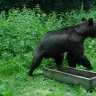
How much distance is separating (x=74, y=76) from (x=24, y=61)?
2702 millimetres

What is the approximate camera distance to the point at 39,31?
1030cm

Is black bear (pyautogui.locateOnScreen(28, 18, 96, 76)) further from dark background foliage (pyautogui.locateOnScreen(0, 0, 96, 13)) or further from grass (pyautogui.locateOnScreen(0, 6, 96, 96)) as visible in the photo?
dark background foliage (pyautogui.locateOnScreen(0, 0, 96, 13))

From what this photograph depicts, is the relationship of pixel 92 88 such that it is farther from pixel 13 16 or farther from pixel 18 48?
pixel 13 16

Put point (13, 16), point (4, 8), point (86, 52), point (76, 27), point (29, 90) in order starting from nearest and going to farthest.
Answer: point (29, 90)
point (76, 27)
point (86, 52)
point (13, 16)
point (4, 8)

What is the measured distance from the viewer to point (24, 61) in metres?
8.98

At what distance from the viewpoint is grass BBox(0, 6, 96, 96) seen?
654cm

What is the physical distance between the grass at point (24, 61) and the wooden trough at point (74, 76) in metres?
0.11

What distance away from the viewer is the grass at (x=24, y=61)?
6.54m

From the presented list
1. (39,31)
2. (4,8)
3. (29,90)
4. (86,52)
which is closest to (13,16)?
(39,31)

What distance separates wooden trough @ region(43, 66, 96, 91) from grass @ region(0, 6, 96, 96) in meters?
0.11

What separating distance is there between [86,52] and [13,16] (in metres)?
3.12

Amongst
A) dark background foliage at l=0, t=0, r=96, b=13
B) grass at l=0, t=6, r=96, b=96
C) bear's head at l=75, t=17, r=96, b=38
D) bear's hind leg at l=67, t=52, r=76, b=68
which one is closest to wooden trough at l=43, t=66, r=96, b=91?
grass at l=0, t=6, r=96, b=96

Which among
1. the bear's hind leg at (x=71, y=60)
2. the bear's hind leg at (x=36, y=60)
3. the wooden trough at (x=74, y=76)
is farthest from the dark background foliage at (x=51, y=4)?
the wooden trough at (x=74, y=76)

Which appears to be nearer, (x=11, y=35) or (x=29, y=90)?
(x=29, y=90)
